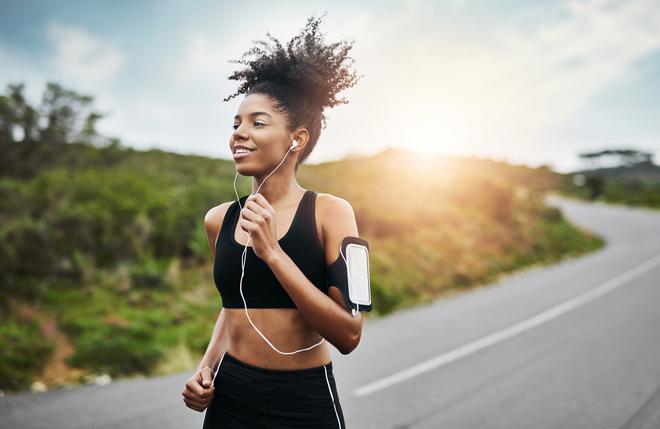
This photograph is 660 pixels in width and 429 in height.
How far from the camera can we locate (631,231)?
24.6m

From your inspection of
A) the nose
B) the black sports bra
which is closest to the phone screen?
the black sports bra

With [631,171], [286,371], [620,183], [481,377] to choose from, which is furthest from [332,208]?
[631,171]

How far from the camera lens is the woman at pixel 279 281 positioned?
1.51 meters

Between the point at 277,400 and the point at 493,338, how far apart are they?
254 inches

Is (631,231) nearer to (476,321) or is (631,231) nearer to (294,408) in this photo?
(476,321)

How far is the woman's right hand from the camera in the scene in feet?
5.21

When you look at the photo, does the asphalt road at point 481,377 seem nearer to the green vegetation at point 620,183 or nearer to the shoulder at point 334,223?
the shoulder at point 334,223

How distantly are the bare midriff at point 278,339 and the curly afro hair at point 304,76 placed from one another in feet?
1.67

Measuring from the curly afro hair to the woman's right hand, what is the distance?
762mm

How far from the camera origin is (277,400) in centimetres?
154

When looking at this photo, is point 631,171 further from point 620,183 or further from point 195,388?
point 195,388

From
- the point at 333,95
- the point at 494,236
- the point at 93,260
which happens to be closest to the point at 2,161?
the point at 93,260

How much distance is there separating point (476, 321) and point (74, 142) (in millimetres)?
12705

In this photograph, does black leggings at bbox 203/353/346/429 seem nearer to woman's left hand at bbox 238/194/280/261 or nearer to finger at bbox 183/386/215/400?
finger at bbox 183/386/215/400
